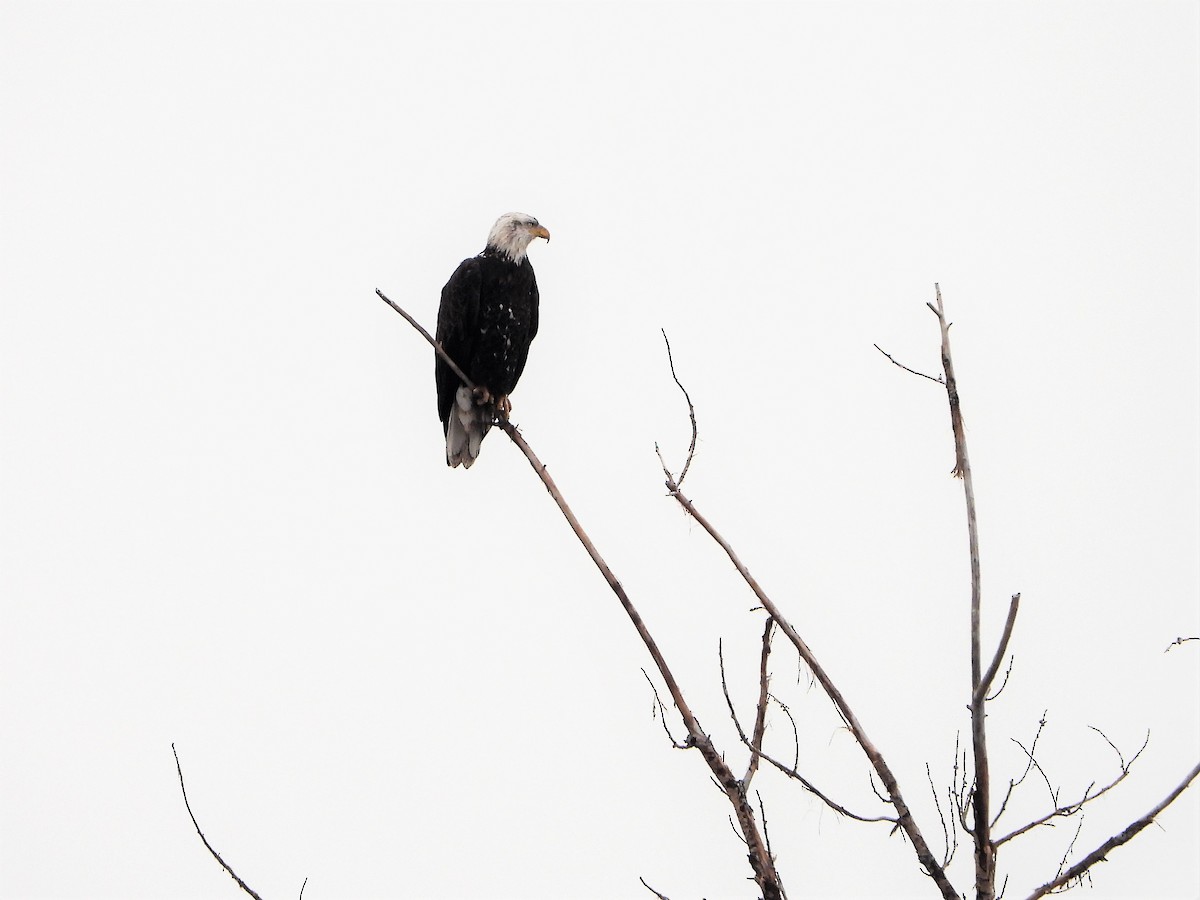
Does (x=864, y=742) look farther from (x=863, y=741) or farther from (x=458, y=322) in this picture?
(x=458, y=322)

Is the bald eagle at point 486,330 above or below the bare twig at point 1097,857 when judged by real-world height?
above

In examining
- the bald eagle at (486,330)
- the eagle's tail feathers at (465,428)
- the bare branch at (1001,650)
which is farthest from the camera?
the eagle's tail feathers at (465,428)

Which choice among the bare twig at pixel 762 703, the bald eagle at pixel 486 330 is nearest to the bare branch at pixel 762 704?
the bare twig at pixel 762 703

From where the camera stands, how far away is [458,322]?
22.2 ft

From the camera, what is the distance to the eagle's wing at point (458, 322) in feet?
22.2

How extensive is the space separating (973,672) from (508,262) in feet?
15.8

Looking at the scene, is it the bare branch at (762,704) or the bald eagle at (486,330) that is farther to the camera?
the bald eagle at (486,330)

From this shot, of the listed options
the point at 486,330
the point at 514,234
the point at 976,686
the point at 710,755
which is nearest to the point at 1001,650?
the point at 976,686

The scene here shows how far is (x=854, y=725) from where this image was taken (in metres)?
2.89

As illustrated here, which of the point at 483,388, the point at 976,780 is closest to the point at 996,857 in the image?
the point at 976,780

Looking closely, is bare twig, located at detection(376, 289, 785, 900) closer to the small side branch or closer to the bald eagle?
the small side branch

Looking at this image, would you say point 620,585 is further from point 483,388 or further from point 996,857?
point 483,388

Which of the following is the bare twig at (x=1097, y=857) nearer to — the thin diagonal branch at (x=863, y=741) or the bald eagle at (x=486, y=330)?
the thin diagonal branch at (x=863, y=741)

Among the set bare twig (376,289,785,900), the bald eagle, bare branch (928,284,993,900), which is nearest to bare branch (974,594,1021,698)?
bare branch (928,284,993,900)
